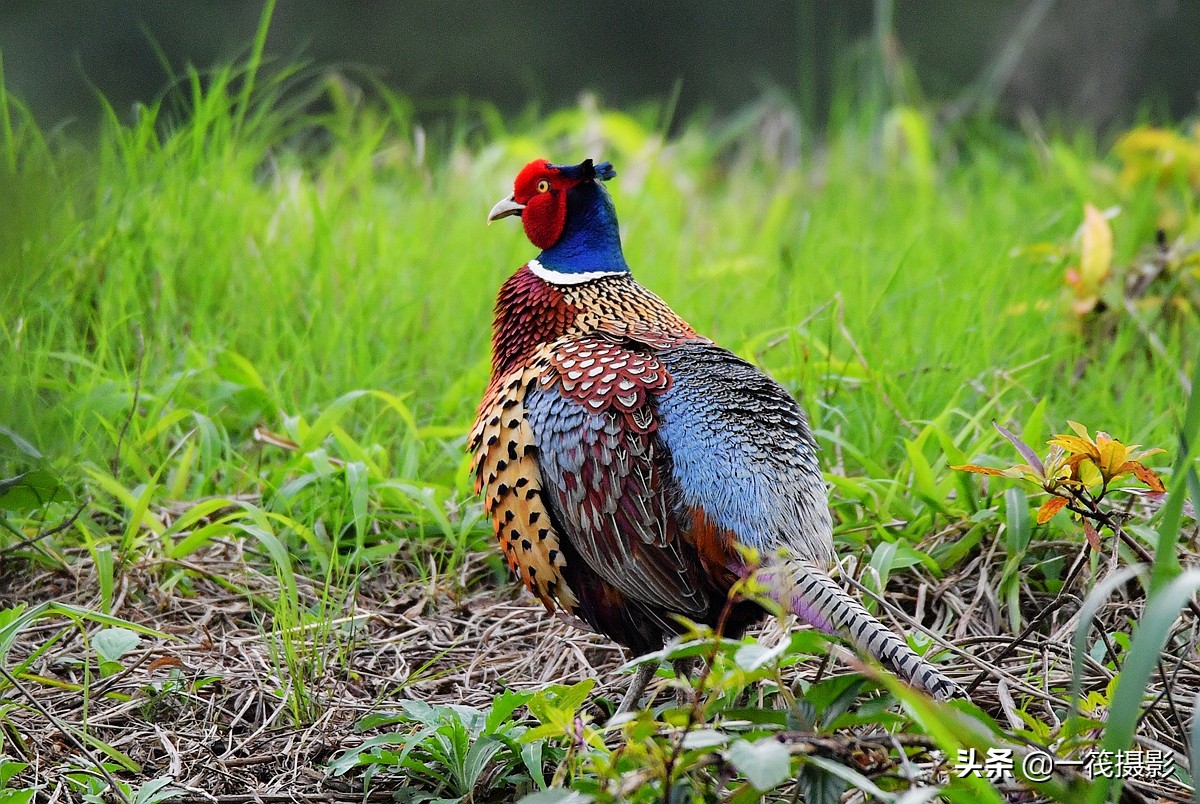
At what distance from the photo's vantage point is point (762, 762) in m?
1.73

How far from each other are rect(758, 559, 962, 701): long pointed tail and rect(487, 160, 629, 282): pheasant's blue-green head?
3.20ft

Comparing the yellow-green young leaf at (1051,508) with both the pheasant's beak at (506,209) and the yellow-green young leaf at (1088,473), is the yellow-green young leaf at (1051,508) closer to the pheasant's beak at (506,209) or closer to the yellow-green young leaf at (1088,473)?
the yellow-green young leaf at (1088,473)

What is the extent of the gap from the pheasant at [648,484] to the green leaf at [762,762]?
1.71 ft

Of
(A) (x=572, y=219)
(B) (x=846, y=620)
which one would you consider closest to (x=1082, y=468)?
(B) (x=846, y=620)

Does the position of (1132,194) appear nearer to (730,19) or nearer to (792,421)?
(792,421)

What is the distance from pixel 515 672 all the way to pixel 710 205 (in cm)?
354

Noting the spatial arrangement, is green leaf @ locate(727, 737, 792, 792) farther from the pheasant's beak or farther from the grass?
the pheasant's beak

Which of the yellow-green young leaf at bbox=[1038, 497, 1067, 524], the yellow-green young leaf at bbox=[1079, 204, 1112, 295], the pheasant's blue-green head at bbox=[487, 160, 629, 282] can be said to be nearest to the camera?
the yellow-green young leaf at bbox=[1038, 497, 1067, 524]

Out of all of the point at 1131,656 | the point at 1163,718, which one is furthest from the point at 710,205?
the point at 1131,656

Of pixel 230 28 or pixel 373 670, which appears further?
pixel 230 28

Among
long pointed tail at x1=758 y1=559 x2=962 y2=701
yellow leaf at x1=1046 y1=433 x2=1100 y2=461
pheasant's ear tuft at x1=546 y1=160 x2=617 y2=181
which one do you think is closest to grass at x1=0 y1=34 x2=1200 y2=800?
long pointed tail at x1=758 y1=559 x2=962 y2=701

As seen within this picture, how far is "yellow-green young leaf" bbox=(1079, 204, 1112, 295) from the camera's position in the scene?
3.82 meters

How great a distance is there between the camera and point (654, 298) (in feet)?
9.85

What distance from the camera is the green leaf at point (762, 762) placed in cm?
170
